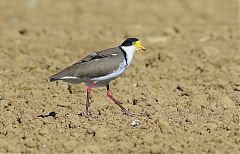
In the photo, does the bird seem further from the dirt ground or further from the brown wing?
the dirt ground

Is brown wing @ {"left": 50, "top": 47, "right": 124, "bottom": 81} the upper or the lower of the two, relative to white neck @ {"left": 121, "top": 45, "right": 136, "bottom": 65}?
lower

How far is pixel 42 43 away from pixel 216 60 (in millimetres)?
3889

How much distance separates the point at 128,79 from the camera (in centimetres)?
1031

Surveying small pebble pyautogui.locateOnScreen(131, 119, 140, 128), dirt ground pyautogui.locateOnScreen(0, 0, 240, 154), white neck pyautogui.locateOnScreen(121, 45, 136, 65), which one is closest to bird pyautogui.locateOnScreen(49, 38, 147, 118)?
white neck pyautogui.locateOnScreen(121, 45, 136, 65)

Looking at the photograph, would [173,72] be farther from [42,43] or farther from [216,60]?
[42,43]

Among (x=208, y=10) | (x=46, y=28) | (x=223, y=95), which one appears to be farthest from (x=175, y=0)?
(x=223, y=95)

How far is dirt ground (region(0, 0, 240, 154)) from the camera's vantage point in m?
7.34

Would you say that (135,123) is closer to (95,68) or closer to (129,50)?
(95,68)

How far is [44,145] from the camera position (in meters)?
7.18

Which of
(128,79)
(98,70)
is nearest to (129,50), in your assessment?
(98,70)

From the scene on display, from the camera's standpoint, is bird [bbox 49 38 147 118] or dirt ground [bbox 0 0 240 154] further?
bird [bbox 49 38 147 118]

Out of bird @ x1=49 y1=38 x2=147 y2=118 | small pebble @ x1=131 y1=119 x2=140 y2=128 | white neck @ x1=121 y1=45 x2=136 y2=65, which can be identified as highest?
white neck @ x1=121 y1=45 x2=136 y2=65

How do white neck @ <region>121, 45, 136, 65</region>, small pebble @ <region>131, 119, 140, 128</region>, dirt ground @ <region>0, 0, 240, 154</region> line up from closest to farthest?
dirt ground @ <region>0, 0, 240, 154</region> → small pebble @ <region>131, 119, 140, 128</region> → white neck @ <region>121, 45, 136, 65</region>

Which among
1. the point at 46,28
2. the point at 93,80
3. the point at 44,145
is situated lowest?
the point at 44,145
